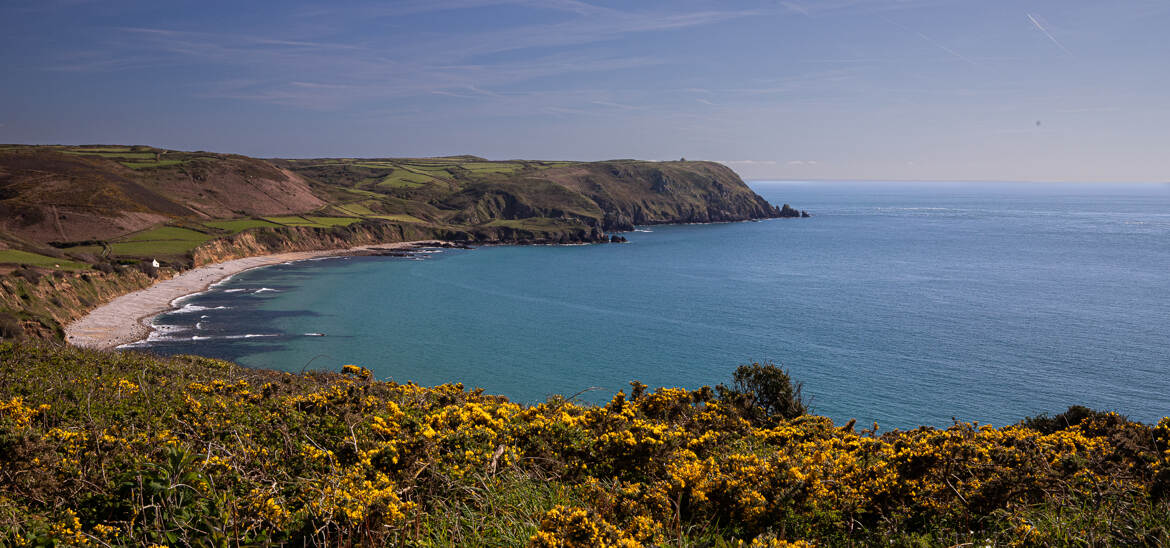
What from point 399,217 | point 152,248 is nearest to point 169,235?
point 152,248

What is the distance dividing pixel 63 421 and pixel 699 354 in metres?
52.8

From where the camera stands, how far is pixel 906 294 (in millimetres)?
85312

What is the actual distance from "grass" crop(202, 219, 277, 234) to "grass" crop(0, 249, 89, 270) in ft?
146

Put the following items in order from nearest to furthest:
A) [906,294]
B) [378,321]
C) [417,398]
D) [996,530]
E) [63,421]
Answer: [996,530]
[63,421]
[417,398]
[378,321]
[906,294]

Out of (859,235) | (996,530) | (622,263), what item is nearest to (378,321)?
(622,263)

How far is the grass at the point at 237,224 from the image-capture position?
122981mm

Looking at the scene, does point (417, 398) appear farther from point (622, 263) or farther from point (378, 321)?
point (622, 263)

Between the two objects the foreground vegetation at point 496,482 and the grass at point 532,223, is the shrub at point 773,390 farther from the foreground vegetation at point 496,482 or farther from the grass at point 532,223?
the grass at point 532,223

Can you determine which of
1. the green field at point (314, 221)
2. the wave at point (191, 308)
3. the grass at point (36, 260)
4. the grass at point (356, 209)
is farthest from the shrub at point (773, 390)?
the grass at point (356, 209)

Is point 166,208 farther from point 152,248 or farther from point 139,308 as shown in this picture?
point 139,308

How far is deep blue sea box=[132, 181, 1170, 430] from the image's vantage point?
47812mm

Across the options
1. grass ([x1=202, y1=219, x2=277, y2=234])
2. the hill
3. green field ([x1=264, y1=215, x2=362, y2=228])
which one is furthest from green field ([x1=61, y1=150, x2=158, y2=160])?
grass ([x1=202, y1=219, x2=277, y2=234])

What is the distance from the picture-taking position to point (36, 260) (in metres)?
73.8

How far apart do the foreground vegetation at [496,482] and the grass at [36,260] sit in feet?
271
